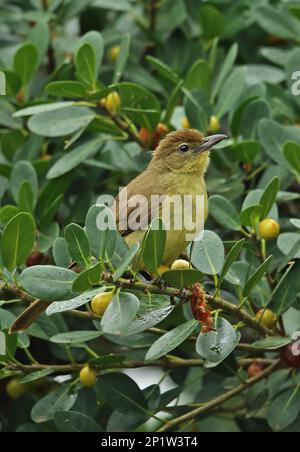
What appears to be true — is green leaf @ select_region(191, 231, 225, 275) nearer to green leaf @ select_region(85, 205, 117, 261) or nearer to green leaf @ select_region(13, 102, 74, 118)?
green leaf @ select_region(85, 205, 117, 261)

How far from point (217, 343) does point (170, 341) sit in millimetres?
184


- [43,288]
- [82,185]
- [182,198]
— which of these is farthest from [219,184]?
[43,288]

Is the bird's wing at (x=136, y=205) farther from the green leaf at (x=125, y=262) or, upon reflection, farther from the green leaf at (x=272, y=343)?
the green leaf at (x=125, y=262)

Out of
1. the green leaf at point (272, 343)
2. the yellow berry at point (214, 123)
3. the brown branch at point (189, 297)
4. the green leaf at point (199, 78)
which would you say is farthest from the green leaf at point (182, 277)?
the green leaf at point (199, 78)

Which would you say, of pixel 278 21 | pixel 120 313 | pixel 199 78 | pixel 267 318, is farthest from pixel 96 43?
pixel 120 313

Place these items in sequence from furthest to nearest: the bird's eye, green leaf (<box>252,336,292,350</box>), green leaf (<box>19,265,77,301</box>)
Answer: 1. the bird's eye
2. green leaf (<box>252,336,292,350</box>)
3. green leaf (<box>19,265,77,301</box>)

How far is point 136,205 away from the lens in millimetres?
4945

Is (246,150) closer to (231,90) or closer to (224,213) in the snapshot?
(231,90)

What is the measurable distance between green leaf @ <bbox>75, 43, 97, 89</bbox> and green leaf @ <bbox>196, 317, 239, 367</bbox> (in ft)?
5.61

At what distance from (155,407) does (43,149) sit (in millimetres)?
1725

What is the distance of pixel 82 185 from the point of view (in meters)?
5.27

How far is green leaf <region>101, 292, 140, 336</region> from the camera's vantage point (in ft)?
11.2

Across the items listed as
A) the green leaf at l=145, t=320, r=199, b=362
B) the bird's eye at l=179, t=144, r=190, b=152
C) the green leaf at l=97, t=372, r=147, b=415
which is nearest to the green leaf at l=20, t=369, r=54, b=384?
the green leaf at l=97, t=372, r=147, b=415

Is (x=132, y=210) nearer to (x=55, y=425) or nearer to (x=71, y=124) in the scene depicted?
(x=71, y=124)
